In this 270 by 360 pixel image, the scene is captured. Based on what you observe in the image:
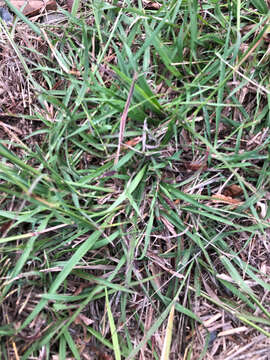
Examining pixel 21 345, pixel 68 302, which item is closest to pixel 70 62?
pixel 68 302

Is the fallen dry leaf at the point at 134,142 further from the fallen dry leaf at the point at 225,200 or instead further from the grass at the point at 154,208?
the fallen dry leaf at the point at 225,200

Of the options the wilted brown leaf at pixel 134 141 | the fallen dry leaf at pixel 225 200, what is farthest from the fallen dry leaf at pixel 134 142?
the fallen dry leaf at pixel 225 200

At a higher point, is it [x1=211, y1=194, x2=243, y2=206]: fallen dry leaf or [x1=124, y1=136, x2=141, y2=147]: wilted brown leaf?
[x1=124, y1=136, x2=141, y2=147]: wilted brown leaf

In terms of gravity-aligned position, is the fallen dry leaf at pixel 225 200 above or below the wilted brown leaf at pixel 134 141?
below

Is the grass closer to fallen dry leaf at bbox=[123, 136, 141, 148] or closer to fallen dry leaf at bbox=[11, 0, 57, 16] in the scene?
fallen dry leaf at bbox=[123, 136, 141, 148]

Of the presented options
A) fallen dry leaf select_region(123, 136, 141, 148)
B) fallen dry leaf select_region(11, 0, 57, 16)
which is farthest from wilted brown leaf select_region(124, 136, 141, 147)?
fallen dry leaf select_region(11, 0, 57, 16)

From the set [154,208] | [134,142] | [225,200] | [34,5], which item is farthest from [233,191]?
[34,5]

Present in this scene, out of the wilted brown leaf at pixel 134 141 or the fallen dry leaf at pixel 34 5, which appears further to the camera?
the fallen dry leaf at pixel 34 5
